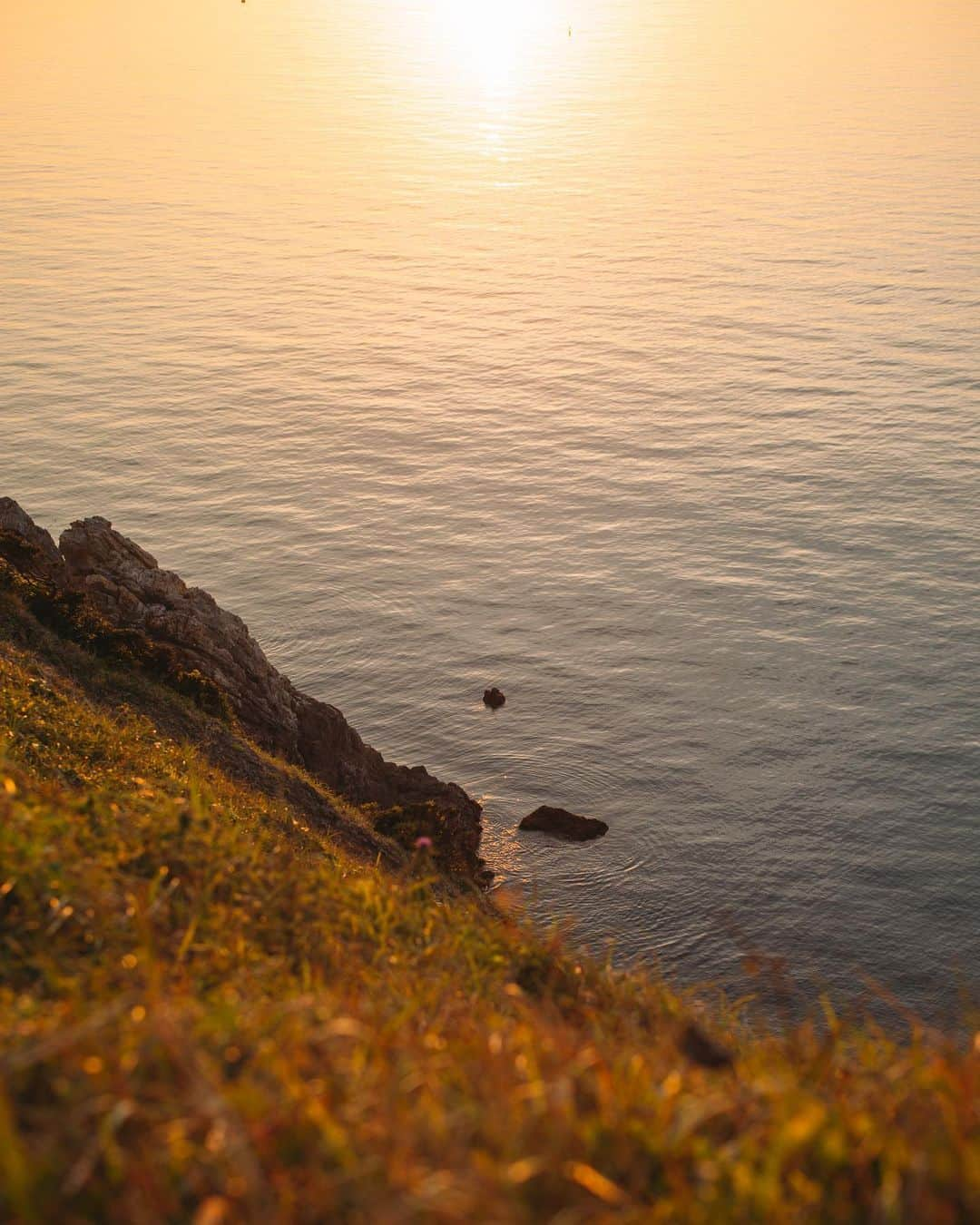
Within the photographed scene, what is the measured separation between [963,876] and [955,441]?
93.3 feet

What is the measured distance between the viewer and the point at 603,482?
5625cm

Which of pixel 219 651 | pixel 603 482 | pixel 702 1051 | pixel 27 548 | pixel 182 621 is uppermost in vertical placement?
pixel 603 482

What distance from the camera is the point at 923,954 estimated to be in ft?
95.3

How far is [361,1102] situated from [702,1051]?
2233mm

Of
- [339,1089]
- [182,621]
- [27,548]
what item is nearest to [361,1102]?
[339,1089]

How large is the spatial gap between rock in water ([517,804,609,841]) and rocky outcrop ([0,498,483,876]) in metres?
3.81

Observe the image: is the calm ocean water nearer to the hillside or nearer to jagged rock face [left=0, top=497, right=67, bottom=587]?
jagged rock face [left=0, top=497, right=67, bottom=587]

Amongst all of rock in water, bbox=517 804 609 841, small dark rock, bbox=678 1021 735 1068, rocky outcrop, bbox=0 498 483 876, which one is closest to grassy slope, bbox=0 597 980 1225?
small dark rock, bbox=678 1021 735 1068

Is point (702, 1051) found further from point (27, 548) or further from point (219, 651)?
point (27, 548)

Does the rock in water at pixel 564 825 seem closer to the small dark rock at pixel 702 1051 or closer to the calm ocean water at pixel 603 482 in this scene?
the calm ocean water at pixel 603 482

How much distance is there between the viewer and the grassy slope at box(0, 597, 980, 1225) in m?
5.69

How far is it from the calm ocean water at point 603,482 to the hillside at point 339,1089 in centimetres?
1650

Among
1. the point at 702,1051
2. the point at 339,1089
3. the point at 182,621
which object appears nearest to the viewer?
the point at 339,1089

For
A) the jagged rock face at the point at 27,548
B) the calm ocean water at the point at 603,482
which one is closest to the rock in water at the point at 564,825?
the calm ocean water at the point at 603,482
